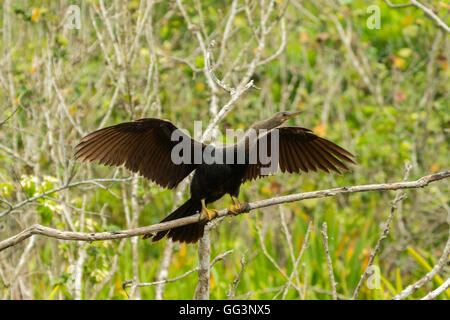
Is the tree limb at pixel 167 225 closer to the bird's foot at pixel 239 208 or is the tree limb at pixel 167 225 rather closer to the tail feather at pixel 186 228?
the bird's foot at pixel 239 208

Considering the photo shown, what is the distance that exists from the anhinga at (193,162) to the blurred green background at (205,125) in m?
0.39

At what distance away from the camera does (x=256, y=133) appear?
3861 millimetres

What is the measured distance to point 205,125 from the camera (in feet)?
19.4

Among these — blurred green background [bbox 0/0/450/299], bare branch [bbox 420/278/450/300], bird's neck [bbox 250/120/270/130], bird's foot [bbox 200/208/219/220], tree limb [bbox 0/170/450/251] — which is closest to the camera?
tree limb [bbox 0/170/450/251]

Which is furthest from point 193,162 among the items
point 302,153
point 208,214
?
point 302,153

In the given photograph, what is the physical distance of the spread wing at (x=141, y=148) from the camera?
3730 mm

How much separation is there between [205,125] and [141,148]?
203cm

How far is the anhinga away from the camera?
376 centimetres
